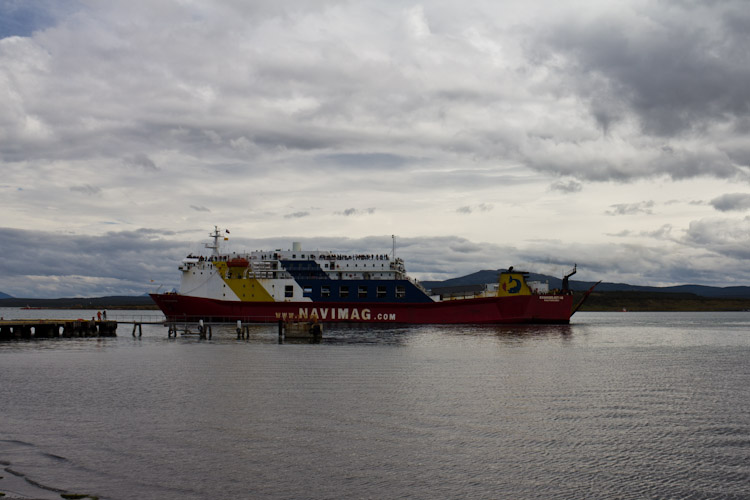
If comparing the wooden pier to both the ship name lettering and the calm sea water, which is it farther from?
the calm sea water

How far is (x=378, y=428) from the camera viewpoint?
62.5 feet

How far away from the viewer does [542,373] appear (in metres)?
31.9

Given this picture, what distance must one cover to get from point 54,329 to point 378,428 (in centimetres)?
5378

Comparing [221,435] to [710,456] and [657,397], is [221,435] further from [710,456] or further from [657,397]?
[657,397]

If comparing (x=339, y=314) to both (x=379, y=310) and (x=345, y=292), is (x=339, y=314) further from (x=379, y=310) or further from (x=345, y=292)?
(x=379, y=310)

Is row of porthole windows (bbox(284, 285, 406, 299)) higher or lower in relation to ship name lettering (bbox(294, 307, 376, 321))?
higher

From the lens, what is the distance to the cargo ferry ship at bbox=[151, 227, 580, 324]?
68.1 meters

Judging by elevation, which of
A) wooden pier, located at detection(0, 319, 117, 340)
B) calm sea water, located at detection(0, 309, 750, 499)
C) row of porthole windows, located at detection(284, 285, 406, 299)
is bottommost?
calm sea water, located at detection(0, 309, 750, 499)

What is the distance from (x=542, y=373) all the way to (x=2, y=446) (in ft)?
79.1

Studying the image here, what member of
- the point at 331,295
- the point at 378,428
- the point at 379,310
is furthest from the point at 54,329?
the point at 378,428

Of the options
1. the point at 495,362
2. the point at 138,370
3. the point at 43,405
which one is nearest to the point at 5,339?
→ the point at 138,370

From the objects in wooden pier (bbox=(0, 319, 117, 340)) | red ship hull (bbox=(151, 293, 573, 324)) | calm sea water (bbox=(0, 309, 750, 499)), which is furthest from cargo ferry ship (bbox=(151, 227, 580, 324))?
calm sea water (bbox=(0, 309, 750, 499))

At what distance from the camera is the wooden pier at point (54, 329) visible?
58.4m

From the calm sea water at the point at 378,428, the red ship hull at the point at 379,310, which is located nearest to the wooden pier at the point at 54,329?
the red ship hull at the point at 379,310
